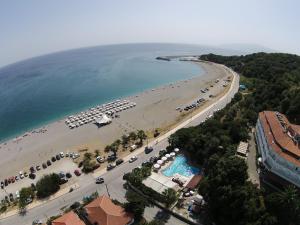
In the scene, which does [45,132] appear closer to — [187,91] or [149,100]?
[149,100]

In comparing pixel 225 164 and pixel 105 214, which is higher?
pixel 225 164

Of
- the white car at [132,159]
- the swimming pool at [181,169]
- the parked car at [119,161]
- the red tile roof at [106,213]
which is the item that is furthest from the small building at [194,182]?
the parked car at [119,161]

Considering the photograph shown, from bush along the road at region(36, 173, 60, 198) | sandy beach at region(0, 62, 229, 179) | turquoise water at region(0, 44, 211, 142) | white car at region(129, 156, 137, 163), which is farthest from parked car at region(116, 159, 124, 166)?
turquoise water at region(0, 44, 211, 142)

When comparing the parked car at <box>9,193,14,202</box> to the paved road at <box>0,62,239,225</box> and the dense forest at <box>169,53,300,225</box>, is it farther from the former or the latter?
the dense forest at <box>169,53,300,225</box>

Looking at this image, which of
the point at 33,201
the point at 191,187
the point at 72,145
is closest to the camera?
the point at 191,187

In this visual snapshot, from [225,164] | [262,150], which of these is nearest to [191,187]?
[225,164]

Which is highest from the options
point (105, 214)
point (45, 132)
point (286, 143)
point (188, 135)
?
point (286, 143)

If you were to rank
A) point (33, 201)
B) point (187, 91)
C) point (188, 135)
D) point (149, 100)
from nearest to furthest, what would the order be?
point (33, 201) → point (188, 135) → point (149, 100) → point (187, 91)

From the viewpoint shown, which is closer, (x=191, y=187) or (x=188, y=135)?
(x=191, y=187)
